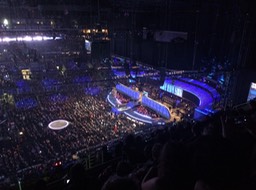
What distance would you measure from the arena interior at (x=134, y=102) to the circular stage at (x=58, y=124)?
0.05 metres

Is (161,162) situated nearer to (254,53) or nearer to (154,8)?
(254,53)

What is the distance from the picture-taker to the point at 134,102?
14.4 metres

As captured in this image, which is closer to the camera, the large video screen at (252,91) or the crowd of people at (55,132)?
the crowd of people at (55,132)

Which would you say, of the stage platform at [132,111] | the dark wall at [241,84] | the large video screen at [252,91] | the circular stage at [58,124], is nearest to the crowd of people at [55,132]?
the circular stage at [58,124]

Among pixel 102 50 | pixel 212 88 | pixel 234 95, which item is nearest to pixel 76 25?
pixel 102 50

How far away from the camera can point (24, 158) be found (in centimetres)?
718

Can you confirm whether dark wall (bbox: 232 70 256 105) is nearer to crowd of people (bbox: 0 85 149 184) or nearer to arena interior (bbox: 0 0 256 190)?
arena interior (bbox: 0 0 256 190)

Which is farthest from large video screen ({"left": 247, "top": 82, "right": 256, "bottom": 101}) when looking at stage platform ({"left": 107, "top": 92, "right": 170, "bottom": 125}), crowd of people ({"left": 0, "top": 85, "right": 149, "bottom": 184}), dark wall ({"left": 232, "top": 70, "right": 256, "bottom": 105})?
crowd of people ({"left": 0, "top": 85, "right": 149, "bottom": 184})

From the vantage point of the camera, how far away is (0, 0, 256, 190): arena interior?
4.91 feet

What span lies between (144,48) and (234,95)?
8093mm

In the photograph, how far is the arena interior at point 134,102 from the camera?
150cm

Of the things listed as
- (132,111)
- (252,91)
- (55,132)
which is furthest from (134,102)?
(252,91)

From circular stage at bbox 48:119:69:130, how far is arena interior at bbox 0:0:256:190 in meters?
0.05

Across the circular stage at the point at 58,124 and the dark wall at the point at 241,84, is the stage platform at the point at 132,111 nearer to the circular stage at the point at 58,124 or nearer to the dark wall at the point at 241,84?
the circular stage at the point at 58,124
